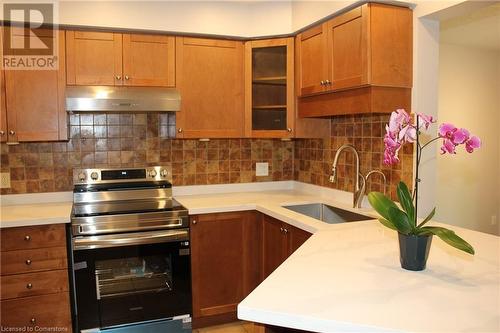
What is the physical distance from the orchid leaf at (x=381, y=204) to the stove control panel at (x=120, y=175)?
2.12m

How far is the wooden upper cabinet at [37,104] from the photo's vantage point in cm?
270

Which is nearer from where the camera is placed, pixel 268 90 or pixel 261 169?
pixel 268 90

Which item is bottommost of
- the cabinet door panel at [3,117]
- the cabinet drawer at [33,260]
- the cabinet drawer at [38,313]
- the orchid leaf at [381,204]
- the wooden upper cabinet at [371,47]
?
the cabinet drawer at [38,313]

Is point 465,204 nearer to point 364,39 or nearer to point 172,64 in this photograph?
point 364,39

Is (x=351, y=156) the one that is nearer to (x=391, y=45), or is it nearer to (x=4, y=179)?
(x=391, y=45)

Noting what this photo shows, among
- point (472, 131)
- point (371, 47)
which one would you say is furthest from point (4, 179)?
point (472, 131)

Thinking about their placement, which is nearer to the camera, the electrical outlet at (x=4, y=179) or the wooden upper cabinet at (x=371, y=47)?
the wooden upper cabinet at (x=371, y=47)

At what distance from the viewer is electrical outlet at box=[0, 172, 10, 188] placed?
2.91 meters

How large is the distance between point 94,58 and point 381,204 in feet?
7.28

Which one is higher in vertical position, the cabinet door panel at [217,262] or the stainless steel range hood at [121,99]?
the stainless steel range hood at [121,99]

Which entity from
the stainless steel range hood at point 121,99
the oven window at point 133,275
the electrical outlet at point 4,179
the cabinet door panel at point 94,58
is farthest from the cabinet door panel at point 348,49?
the electrical outlet at point 4,179

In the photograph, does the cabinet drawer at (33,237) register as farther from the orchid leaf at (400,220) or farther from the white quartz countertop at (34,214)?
the orchid leaf at (400,220)

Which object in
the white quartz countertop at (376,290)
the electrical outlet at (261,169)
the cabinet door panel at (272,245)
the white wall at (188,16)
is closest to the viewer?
the white quartz countertop at (376,290)

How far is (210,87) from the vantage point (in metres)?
3.09
